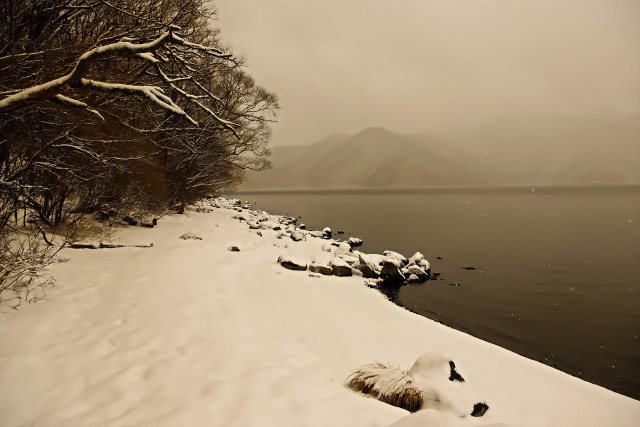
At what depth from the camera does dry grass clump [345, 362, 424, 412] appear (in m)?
3.62

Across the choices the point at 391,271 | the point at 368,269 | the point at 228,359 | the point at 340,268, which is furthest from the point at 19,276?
the point at 391,271

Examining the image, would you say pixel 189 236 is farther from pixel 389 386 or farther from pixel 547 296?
pixel 547 296

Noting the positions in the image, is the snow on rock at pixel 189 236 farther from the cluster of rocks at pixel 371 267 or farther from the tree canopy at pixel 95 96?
the cluster of rocks at pixel 371 267

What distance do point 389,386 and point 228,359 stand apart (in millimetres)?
2261

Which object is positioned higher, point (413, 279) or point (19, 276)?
point (19, 276)

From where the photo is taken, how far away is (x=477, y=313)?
31.3 ft

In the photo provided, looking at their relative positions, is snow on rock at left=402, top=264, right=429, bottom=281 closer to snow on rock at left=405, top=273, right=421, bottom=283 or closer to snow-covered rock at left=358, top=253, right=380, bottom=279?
snow on rock at left=405, top=273, right=421, bottom=283

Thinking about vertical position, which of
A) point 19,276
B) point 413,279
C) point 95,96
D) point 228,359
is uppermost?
point 95,96

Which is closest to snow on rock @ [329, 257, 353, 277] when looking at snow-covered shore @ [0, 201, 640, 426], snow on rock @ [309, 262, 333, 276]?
snow on rock @ [309, 262, 333, 276]

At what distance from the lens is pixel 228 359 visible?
424cm

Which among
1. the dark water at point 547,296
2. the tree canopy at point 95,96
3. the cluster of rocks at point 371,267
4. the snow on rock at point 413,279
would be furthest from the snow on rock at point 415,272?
the tree canopy at point 95,96

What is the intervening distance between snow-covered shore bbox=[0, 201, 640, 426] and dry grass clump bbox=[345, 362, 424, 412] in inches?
9.4

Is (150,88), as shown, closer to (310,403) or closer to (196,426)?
(196,426)

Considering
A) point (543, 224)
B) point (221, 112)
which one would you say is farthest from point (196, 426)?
point (543, 224)
